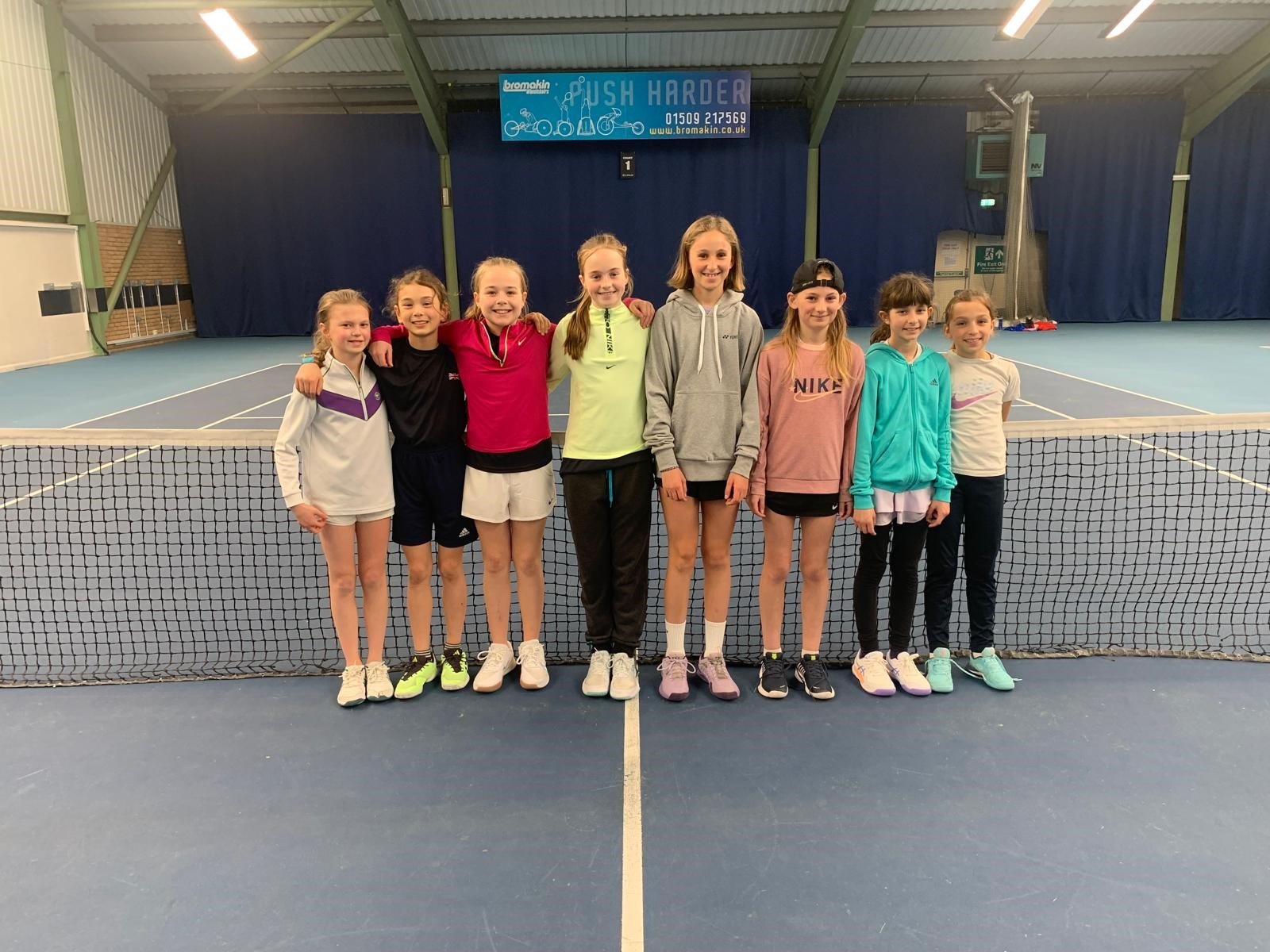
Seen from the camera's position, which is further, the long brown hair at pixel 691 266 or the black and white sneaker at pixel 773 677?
the black and white sneaker at pixel 773 677

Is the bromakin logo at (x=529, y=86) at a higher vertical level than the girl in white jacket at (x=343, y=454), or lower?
higher

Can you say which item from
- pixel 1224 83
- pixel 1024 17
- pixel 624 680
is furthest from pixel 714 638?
pixel 1224 83

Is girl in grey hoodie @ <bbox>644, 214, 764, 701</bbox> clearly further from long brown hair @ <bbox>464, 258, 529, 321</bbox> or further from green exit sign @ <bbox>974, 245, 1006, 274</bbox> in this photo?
green exit sign @ <bbox>974, 245, 1006, 274</bbox>

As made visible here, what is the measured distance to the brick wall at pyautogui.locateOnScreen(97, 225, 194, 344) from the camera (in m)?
15.1

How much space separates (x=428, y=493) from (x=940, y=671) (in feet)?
6.24

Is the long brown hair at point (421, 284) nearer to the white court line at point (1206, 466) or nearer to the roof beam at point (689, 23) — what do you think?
the white court line at point (1206, 466)

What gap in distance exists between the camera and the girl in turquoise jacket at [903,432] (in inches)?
111

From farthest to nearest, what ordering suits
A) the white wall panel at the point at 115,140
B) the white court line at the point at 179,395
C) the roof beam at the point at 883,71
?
the roof beam at the point at 883,71, the white wall panel at the point at 115,140, the white court line at the point at 179,395

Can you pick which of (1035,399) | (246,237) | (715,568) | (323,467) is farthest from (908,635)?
(246,237)

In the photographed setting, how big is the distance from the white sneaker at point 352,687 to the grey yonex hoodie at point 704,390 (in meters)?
1.29

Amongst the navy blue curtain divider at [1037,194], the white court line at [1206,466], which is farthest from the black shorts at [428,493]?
the navy blue curtain divider at [1037,194]

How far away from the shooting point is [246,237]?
17.5 metres

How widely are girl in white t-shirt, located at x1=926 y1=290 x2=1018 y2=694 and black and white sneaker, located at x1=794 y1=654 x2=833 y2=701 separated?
376 mm

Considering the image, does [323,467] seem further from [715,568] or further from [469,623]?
[715,568]
